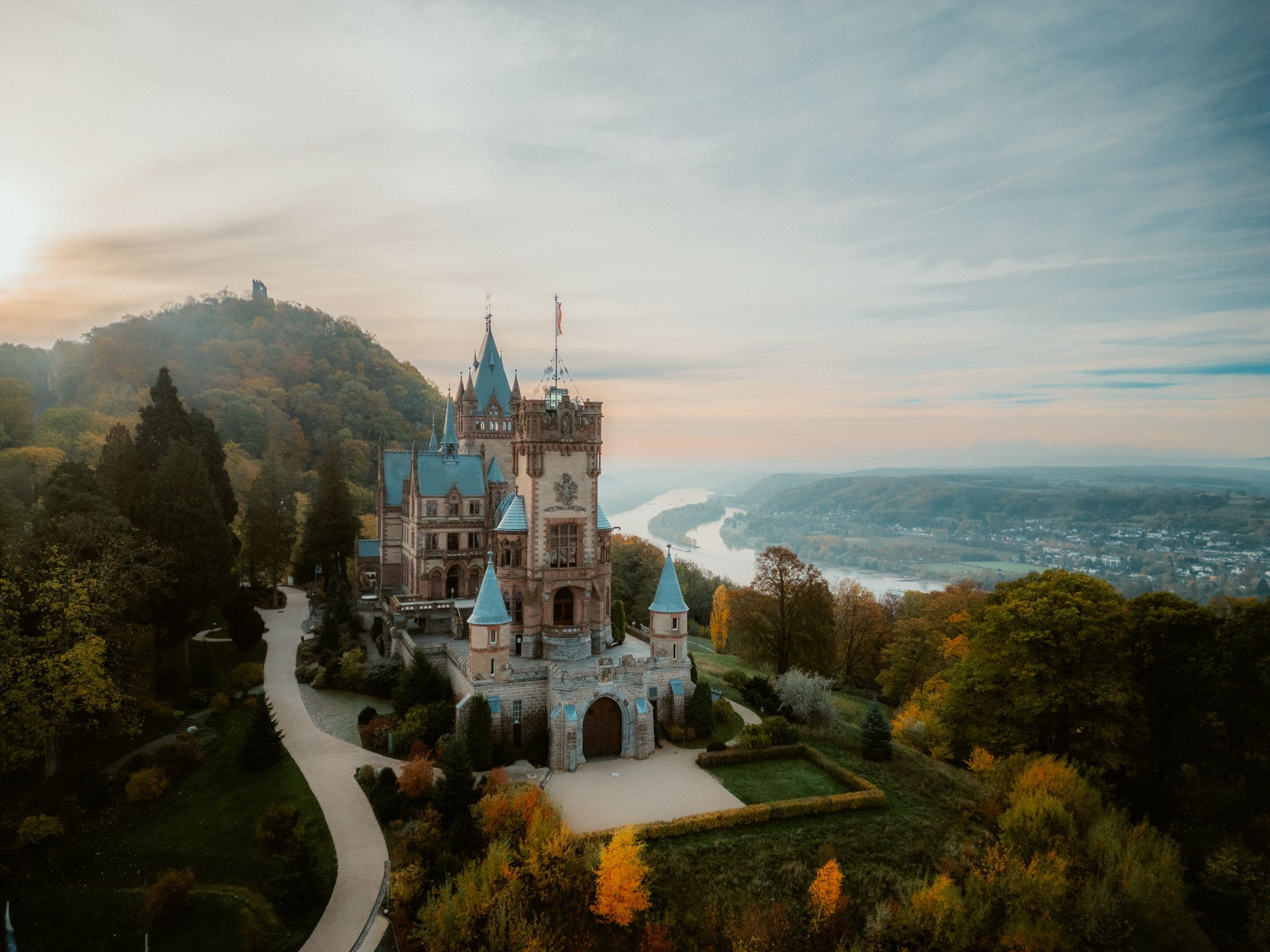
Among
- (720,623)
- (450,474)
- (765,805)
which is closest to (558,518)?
(450,474)

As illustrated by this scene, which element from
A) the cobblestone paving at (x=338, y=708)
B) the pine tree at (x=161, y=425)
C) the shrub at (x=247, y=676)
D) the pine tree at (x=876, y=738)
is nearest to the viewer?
the pine tree at (x=876, y=738)

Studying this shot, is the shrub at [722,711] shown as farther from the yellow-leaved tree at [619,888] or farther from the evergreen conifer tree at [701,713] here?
the yellow-leaved tree at [619,888]

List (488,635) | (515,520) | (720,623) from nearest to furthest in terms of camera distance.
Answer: (488,635), (515,520), (720,623)

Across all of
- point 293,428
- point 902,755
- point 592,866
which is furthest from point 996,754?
point 293,428

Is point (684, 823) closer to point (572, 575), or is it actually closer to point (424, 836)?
point (424, 836)

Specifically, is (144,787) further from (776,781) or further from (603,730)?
(776,781)

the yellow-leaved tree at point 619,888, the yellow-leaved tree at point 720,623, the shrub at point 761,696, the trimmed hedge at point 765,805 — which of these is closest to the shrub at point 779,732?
the trimmed hedge at point 765,805

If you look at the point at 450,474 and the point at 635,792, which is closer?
the point at 635,792
